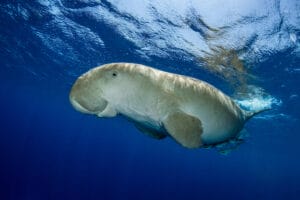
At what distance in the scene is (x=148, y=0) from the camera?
11336 mm

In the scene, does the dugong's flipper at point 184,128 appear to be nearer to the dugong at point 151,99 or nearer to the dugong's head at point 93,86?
the dugong at point 151,99

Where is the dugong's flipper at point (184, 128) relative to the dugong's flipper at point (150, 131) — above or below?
above

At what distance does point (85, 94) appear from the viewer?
2.77 metres

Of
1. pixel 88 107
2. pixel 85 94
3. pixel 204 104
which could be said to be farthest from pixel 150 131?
pixel 85 94

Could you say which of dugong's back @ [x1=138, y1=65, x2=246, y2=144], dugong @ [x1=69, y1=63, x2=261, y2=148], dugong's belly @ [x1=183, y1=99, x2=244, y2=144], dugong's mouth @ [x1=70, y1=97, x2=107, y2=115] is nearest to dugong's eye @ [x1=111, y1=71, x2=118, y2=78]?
dugong @ [x1=69, y1=63, x2=261, y2=148]

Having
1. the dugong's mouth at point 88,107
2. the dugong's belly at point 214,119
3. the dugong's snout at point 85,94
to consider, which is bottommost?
the dugong's mouth at point 88,107

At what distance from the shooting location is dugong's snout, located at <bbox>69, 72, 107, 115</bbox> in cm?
275

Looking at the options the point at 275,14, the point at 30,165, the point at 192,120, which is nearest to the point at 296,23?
the point at 275,14

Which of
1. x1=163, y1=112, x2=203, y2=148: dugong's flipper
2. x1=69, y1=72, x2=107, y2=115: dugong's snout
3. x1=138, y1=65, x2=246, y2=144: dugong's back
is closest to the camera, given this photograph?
x1=69, y1=72, x2=107, y2=115: dugong's snout

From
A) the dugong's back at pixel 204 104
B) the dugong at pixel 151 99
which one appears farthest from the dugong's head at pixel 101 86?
the dugong's back at pixel 204 104

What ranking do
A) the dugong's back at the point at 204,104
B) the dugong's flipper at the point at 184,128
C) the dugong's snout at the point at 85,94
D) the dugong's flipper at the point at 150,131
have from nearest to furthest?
1. the dugong's snout at the point at 85,94
2. the dugong's flipper at the point at 184,128
3. the dugong's back at the point at 204,104
4. the dugong's flipper at the point at 150,131

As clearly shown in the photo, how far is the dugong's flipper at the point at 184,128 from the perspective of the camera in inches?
Answer: 114

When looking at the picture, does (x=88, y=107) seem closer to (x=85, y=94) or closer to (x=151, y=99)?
(x=85, y=94)

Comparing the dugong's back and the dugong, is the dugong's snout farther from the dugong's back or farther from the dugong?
the dugong's back
